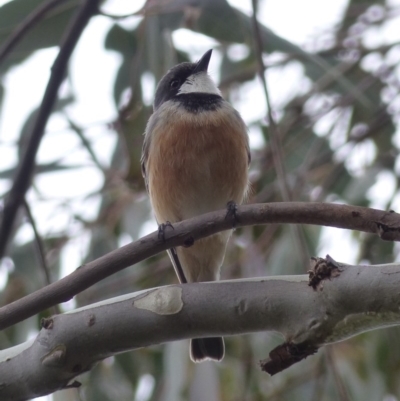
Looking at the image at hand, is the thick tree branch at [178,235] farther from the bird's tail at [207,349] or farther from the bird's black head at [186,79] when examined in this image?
the bird's black head at [186,79]

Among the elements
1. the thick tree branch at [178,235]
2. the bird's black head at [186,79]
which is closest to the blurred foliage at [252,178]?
the bird's black head at [186,79]

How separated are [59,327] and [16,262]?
78.5 inches

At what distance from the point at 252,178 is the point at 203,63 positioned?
68 centimetres

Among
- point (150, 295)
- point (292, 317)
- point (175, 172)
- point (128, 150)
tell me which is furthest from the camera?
point (128, 150)

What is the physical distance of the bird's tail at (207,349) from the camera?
2389 mm

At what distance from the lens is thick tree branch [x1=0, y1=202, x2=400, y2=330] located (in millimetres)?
1413

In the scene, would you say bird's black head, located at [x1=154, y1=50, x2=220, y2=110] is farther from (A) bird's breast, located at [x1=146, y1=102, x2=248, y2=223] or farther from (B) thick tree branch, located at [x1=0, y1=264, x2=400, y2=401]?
(B) thick tree branch, located at [x1=0, y1=264, x2=400, y2=401]

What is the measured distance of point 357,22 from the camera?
3.71 metres

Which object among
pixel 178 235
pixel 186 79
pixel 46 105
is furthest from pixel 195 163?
pixel 178 235

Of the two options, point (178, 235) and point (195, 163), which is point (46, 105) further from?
point (178, 235)

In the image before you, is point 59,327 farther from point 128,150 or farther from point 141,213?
point 141,213

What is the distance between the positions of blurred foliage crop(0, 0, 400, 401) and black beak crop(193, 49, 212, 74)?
12cm

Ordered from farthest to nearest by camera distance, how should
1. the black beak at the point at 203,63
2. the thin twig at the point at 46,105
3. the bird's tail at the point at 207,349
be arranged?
the black beak at the point at 203,63 < the bird's tail at the point at 207,349 < the thin twig at the point at 46,105

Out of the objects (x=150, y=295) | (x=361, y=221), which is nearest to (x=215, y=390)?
(x=150, y=295)
